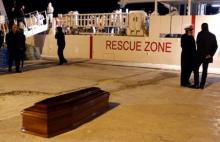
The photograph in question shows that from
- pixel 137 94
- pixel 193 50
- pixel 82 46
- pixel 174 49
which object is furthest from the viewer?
pixel 82 46

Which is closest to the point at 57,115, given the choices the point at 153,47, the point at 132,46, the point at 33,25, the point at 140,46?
the point at 153,47

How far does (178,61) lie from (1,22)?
901 centimetres

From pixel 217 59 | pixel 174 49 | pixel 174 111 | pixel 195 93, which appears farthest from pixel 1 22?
pixel 174 111

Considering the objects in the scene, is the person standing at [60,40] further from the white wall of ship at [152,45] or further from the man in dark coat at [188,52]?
the man in dark coat at [188,52]

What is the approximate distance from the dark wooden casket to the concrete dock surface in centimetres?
14

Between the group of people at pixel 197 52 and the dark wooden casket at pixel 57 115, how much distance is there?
4.40 metres

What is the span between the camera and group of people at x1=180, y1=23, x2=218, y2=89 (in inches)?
396

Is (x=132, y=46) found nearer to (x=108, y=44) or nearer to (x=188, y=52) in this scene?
(x=108, y=44)

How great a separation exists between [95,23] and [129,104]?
11.2 meters

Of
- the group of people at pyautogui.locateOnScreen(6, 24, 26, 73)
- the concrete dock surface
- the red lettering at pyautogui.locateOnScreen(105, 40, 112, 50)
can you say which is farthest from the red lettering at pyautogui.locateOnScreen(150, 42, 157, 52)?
the group of people at pyautogui.locateOnScreen(6, 24, 26, 73)

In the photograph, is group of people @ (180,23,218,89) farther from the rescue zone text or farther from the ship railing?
the ship railing

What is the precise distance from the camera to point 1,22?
18578 millimetres

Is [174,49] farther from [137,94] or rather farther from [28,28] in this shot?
[28,28]

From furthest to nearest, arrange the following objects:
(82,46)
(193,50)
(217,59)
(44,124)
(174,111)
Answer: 1. (82,46)
2. (217,59)
3. (193,50)
4. (174,111)
5. (44,124)
